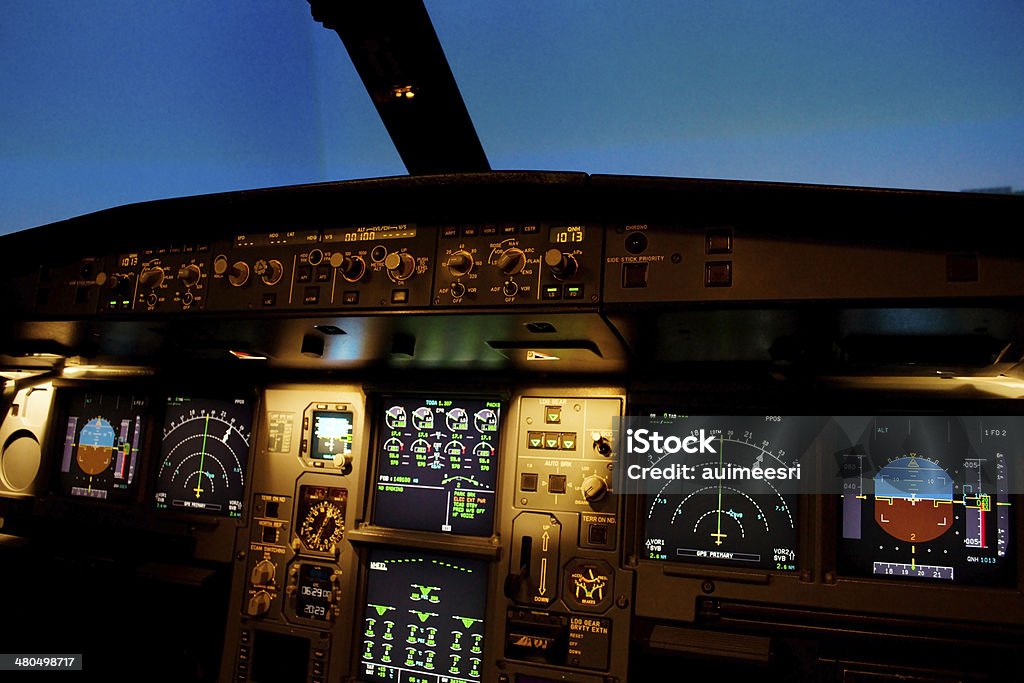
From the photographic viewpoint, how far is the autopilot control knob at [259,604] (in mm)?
3029

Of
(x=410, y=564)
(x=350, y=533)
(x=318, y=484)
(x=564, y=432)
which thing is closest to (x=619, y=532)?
(x=564, y=432)

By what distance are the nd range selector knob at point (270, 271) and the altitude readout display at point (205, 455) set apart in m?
1.04

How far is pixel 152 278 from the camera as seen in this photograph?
8.36 feet

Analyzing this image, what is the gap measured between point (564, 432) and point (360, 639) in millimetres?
1127

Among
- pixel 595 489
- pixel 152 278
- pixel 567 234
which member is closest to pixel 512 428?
pixel 595 489

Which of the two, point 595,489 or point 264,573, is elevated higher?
point 595,489

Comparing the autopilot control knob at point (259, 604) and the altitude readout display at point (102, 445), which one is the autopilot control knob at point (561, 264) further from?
the altitude readout display at point (102, 445)

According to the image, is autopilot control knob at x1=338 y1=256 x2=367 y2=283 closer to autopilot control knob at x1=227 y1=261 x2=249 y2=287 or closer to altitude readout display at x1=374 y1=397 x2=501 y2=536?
autopilot control knob at x1=227 y1=261 x2=249 y2=287

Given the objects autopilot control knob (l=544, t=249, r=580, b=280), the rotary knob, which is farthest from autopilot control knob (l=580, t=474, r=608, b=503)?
the rotary knob

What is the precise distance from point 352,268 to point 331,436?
41.0 inches

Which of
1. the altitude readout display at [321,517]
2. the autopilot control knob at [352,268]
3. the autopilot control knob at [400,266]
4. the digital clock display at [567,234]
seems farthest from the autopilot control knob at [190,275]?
the digital clock display at [567,234]

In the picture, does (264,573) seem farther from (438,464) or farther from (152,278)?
(152,278)

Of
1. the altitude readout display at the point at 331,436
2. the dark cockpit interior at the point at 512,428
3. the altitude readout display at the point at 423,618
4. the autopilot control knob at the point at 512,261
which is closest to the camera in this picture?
the dark cockpit interior at the point at 512,428

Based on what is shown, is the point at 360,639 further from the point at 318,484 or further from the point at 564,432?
the point at 564,432
